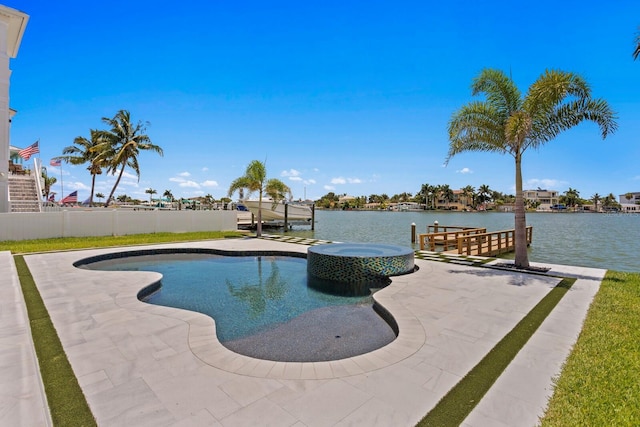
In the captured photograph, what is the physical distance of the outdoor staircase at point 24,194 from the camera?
57.1ft

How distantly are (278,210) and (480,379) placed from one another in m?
26.4

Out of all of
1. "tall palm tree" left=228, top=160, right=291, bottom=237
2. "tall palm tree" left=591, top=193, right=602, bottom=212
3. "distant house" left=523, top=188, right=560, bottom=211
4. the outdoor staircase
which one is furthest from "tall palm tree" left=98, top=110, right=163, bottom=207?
"tall palm tree" left=591, top=193, right=602, bottom=212

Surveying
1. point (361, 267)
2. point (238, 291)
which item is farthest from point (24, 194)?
point (361, 267)

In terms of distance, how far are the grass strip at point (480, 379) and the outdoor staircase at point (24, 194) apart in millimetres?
22293

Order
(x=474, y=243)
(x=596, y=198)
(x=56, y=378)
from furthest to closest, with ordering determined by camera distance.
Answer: (x=596, y=198) → (x=474, y=243) → (x=56, y=378)

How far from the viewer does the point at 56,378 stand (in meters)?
3.04

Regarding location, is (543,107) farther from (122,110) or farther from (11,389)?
(122,110)

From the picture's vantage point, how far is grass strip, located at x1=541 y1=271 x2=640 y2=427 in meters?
2.49

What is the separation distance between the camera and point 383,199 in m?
126

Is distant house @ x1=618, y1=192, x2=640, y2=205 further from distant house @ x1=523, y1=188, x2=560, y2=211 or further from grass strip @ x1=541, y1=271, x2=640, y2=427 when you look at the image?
grass strip @ x1=541, y1=271, x2=640, y2=427

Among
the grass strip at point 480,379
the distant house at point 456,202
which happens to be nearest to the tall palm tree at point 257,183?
the grass strip at point 480,379

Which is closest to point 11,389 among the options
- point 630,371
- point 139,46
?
point 630,371

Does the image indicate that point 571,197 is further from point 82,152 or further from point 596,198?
point 82,152

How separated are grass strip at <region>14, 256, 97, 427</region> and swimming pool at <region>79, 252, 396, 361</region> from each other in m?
1.77
